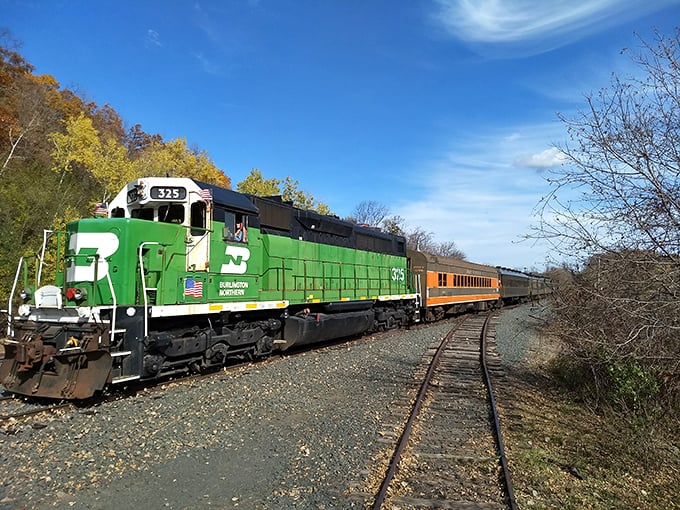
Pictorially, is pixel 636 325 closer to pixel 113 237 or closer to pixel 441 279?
pixel 113 237

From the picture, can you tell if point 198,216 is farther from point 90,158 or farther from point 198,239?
point 90,158

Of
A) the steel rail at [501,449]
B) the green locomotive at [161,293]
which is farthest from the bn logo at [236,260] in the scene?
the steel rail at [501,449]

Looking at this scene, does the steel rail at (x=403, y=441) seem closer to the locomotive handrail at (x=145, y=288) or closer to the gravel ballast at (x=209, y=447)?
the gravel ballast at (x=209, y=447)

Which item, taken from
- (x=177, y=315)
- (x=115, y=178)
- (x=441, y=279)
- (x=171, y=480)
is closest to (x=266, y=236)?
(x=177, y=315)

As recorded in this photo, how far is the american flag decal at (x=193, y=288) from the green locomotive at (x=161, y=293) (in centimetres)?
2

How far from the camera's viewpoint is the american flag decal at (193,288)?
8.03 metres

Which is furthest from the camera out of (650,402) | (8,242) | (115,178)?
(115,178)

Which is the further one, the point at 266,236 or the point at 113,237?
the point at 266,236

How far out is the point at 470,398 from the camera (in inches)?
307

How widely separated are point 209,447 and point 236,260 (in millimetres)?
4316

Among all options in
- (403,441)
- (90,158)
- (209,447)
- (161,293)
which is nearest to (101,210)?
(161,293)

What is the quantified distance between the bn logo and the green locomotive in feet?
0.07

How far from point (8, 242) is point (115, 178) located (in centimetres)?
1113

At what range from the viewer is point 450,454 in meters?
5.22
